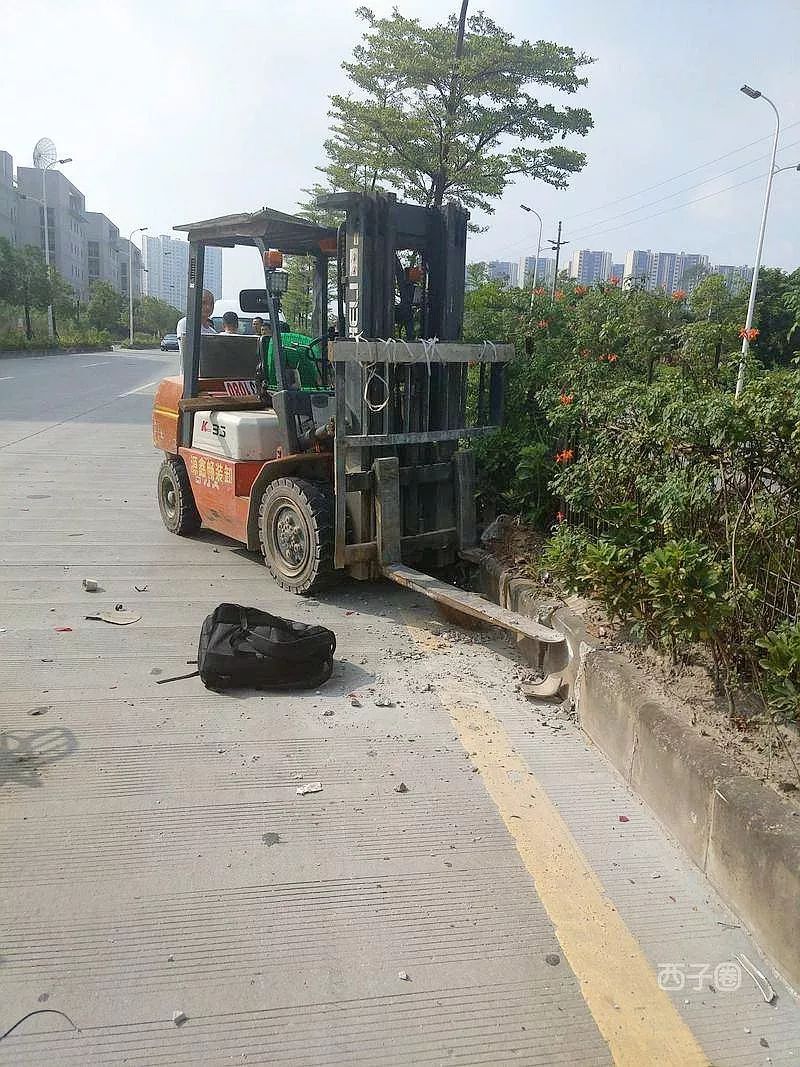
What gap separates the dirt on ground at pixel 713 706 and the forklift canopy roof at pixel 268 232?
3.58 metres

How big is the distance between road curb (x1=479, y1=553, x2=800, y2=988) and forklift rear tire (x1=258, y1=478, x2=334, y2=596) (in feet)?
6.70

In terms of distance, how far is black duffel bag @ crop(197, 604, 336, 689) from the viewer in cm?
448

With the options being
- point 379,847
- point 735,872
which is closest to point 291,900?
point 379,847

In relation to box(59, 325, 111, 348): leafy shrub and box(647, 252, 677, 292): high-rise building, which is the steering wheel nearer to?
box(59, 325, 111, 348): leafy shrub

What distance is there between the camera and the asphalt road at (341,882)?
93.7 inches

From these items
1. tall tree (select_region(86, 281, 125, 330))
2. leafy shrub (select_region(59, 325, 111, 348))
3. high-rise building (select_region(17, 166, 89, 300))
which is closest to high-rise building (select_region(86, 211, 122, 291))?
high-rise building (select_region(17, 166, 89, 300))

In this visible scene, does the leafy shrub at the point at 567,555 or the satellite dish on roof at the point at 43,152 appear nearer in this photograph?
the leafy shrub at the point at 567,555

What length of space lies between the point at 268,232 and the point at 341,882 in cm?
479

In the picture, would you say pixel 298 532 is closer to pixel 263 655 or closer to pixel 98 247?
pixel 263 655

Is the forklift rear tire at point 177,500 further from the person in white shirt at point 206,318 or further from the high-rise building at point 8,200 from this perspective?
the high-rise building at point 8,200

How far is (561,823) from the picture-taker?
11.1 ft

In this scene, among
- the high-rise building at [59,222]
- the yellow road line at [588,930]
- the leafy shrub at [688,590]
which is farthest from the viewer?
the high-rise building at [59,222]

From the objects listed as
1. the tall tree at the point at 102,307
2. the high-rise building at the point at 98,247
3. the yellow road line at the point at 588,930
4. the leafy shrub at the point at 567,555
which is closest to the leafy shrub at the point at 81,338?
the tall tree at the point at 102,307

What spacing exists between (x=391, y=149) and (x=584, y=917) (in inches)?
716
